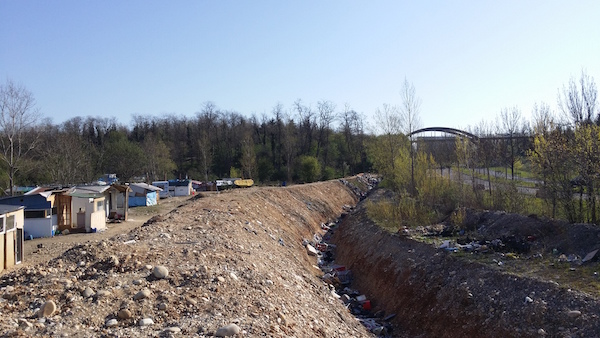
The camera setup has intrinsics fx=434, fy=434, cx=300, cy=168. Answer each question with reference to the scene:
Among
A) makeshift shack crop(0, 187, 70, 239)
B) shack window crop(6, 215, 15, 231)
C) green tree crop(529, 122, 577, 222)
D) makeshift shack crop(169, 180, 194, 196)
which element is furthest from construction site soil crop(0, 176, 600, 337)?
makeshift shack crop(169, 180, 194, 196)

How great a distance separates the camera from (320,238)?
24.9 m

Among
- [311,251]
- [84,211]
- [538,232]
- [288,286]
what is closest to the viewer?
[288,286]

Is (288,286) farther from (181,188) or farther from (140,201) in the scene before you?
(181,188)

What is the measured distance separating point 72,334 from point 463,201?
773 inches

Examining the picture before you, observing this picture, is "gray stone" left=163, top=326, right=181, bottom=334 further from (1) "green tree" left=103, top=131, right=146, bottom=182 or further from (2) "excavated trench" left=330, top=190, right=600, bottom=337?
(1) "green tree" left=103, top=131, right=146, bottom=182

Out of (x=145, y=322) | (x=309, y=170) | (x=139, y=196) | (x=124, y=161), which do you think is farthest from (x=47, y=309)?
(x=124, y=161)

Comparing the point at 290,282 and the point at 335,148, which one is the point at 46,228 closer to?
the point at 290,282

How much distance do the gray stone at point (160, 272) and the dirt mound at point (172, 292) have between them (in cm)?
8

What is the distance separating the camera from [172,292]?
7.98 m

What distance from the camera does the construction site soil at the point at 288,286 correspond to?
7.11 meters

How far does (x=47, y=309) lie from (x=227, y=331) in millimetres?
2977

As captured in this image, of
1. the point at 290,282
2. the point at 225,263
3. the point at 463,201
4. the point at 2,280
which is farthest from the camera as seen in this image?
the point at 463,201

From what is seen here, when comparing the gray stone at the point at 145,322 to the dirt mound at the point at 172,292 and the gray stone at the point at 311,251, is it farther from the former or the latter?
the gray stone at the point at 311,251

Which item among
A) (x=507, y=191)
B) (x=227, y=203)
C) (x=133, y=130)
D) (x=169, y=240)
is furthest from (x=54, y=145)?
(x=507, y=191)
